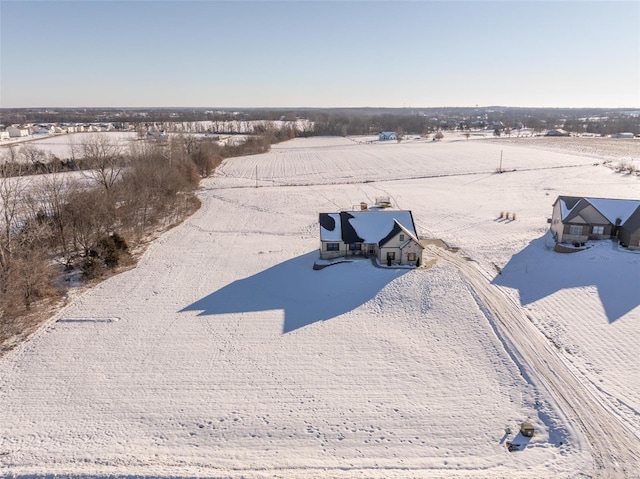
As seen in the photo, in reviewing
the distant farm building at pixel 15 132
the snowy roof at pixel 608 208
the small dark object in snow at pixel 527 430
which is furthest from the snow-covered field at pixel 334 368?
the distant farm building at pixel 15 132

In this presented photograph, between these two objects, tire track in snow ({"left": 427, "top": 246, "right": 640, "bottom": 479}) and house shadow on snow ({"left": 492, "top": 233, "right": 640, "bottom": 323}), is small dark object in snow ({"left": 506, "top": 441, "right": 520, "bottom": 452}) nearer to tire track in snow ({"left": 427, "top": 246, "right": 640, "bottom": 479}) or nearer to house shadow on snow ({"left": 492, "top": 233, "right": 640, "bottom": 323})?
tire track in snow ({"left": 427, "top": 246, "right": 640, "bottom": 479})

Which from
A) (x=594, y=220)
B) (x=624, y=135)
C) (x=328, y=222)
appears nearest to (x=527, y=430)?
(x=328, y=222)

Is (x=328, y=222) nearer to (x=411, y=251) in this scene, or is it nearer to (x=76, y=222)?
(x=411, y=251)

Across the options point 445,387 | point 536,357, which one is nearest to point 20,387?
point 445,387

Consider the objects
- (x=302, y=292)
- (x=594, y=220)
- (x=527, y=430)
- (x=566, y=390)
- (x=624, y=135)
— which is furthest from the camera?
(x=624, y=135)

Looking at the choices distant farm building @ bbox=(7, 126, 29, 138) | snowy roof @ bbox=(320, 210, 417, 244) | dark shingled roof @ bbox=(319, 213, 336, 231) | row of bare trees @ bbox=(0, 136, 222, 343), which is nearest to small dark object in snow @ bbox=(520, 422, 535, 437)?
snowy roof @ bbox=(320, 210, 417, 244)

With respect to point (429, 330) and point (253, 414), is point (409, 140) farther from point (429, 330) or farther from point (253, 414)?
point (253, 414)
